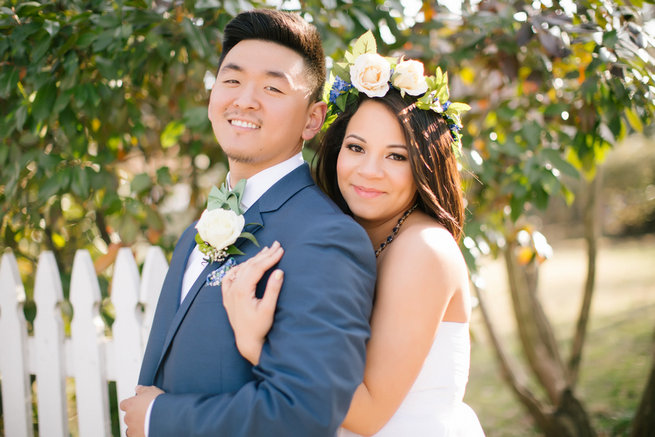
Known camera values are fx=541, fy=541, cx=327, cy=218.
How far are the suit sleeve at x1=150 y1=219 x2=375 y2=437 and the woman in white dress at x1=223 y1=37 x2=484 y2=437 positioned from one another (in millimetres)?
141

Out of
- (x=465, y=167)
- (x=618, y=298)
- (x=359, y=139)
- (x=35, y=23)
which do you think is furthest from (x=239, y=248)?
(x=618, y=298)

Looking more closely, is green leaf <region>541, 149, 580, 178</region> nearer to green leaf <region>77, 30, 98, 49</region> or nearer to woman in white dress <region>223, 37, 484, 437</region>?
woman in white dress <region>223, 37, 484, 437</region>

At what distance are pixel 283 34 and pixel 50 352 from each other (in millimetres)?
1903

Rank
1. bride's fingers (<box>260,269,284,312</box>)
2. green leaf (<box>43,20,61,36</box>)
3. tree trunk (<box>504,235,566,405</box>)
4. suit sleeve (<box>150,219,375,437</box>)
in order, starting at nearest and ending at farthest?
suit sleeve (<box>150,219,375,437</box>) < bride's fingers (<box>260,269,284,312</box>) < green leaf (<box>43,20,61,36</box>) < tree trunk (<box>504,235,566,405</box>)

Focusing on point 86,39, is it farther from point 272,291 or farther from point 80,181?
point 272,291

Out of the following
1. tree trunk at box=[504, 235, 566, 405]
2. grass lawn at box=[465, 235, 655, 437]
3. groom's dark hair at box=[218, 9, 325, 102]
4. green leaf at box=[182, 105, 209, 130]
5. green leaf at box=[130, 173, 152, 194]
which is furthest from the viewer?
grass lawn at box=[465, 235, 655, 437]

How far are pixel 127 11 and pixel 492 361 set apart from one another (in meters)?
5.42

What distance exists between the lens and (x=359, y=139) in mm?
1851

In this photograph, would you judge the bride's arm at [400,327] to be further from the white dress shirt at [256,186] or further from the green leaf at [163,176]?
the green leaf at [163,176]

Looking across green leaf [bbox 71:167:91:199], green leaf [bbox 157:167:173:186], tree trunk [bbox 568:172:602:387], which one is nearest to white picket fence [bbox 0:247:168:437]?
green leaf [bbox 71:167:91:199]

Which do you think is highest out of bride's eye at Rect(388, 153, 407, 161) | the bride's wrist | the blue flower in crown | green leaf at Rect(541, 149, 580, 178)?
the blue flower in crown

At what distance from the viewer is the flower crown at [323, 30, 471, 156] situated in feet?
5.98

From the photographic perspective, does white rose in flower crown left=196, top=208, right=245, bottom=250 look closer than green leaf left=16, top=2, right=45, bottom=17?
Yes

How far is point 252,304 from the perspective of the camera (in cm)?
145
